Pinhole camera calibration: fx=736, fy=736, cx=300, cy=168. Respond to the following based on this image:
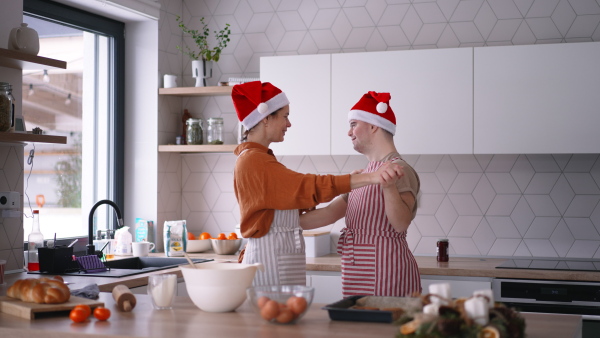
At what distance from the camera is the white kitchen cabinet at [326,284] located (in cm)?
402

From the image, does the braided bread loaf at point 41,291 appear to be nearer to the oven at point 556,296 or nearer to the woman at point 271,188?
the woman at point 271,188

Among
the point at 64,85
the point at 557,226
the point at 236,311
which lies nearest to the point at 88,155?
the point at 64,85

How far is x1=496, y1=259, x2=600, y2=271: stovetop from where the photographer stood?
12.6 feet

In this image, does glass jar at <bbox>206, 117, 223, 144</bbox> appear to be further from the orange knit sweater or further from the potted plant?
the orange knit sweater

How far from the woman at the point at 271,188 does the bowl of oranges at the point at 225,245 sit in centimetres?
156

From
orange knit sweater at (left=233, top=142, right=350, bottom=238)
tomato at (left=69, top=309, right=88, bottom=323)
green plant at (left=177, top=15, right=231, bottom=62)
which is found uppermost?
green plant at (left=177, top=15, right=231, bottom=62)

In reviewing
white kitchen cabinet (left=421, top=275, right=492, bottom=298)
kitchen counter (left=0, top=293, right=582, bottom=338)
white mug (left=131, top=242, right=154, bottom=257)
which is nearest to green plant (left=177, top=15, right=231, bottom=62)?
white mug (left=131, top=242, right=154, bottom=257)

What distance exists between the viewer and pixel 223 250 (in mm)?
4500

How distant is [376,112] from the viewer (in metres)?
3.14

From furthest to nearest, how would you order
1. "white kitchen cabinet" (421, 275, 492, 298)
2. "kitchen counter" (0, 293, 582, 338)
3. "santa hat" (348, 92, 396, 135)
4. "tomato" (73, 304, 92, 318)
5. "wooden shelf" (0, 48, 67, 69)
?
"white kitchen cabinet" (421, 275, 492, 298), "wooden shelf" (0, 48, 67, 69), "santa hat" (348, 92, 396, 135), "tomato" (73, 304, 92, 318), "kitchen counter" (0, 293, 582, 338)

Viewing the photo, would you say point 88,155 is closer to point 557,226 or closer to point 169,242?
point 169,242

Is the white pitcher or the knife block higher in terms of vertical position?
the white pitcher

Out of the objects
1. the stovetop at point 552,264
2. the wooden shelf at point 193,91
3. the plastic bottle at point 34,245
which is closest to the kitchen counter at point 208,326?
the plastic bottle at point 34,245

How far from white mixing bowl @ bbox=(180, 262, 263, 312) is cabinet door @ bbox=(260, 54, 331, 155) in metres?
2.04
